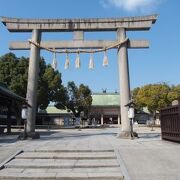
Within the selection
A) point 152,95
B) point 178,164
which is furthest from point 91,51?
point 152,95

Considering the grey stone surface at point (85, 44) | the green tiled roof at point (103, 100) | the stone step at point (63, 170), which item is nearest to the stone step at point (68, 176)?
the stone step at point (63, 170)

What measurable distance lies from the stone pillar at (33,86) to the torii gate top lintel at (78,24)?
617 mm

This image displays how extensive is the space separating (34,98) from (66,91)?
32910mm

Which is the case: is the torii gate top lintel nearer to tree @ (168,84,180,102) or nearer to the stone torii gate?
the stone torii gate

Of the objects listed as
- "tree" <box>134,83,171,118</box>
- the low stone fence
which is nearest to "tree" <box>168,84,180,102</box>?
"tree" <box>134,83,171,118</box>

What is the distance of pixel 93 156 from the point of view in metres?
11.3

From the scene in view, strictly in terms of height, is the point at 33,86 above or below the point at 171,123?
above

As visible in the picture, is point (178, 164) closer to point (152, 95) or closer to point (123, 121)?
point (123, 121)

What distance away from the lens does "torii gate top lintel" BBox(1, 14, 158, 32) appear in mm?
21047

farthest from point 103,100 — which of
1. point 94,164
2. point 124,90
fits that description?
point 94,164

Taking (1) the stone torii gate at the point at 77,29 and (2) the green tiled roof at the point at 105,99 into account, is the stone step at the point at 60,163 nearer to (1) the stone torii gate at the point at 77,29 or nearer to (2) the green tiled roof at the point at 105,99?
(1) the stone torii gate at the point at 77,29

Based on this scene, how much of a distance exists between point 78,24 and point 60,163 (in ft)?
41.4

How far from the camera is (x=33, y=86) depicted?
67.3 ft

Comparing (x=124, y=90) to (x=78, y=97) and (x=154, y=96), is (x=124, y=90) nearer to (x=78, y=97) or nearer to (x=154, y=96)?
(x=78, y=97)
